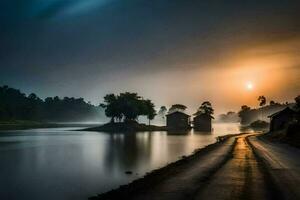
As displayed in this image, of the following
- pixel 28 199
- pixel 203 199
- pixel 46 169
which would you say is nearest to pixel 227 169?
pixel 203 199

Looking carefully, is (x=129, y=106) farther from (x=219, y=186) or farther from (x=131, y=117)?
(x=219, y=186)

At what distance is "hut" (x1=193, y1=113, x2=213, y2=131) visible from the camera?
595 feet

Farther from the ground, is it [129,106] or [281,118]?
[129,106]

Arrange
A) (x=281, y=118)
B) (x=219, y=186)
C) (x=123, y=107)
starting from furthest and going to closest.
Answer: (x=123, y=107) < (x=281, y=118) < (x=219, y=186)

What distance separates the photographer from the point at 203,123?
7224 inches

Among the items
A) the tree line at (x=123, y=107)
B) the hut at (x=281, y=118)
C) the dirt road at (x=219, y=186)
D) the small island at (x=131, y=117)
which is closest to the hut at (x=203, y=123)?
the small island at (x=131, y=117)

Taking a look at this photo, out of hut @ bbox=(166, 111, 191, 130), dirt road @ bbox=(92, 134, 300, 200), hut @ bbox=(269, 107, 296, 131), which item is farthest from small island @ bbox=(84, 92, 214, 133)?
dirt road @ bbox=(92, 134, 300, 200)

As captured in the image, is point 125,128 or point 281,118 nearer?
point 281,118

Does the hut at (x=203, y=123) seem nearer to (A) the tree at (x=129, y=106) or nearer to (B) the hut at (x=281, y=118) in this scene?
(A) the tree at (x=129, y=106)

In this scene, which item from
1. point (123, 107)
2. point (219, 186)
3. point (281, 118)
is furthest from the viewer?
point (123, 107)

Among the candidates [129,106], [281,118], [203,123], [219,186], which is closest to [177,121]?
[203,123]

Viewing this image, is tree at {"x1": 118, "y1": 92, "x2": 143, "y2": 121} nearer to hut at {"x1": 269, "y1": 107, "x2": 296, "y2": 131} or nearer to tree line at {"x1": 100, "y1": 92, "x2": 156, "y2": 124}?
tree line at {"x1": 100, "y1": 92, "x2": 156, "y2": 124}

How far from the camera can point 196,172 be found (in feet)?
105

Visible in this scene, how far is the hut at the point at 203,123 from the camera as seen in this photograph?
181m
